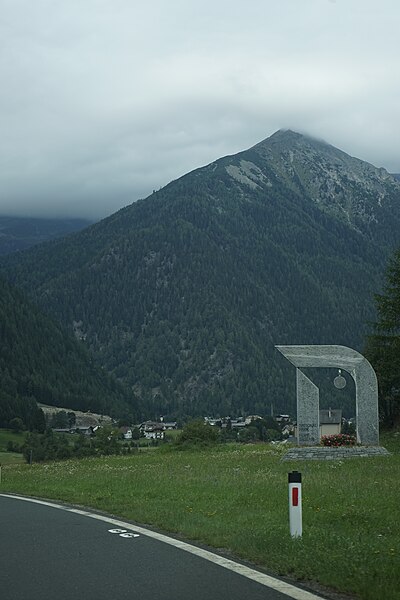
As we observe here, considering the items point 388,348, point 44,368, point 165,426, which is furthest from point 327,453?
point 44,368

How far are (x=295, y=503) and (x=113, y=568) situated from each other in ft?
8.38

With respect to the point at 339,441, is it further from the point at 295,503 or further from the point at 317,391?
the point at 295,503

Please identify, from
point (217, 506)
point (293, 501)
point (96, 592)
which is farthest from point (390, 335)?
point (96, 592)

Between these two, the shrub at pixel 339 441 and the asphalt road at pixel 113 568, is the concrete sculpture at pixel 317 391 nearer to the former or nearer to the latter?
the shrub at pixel 339 441

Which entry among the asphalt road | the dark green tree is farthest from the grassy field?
the dark green tree

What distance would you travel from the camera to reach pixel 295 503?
10578 millimetres

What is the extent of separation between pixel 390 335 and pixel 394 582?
41933 millimetres

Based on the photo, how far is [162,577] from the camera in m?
8.79

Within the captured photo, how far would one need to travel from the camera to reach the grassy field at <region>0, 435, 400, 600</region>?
903 centimetres

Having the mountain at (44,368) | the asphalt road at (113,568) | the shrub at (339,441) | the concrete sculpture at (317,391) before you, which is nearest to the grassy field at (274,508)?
the asphalt road at (113,568)

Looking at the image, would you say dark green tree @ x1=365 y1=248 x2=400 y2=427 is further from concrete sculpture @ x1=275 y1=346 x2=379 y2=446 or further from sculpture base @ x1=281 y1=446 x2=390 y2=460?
sculpture base @ x1=281 y1=446 x2=390 y2=460

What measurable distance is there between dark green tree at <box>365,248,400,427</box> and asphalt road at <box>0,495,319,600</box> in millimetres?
34836

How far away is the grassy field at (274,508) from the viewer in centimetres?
903

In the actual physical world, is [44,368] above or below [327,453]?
→ below
